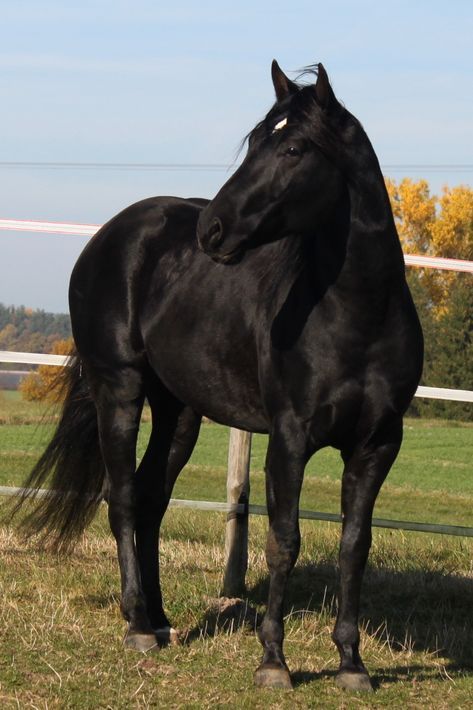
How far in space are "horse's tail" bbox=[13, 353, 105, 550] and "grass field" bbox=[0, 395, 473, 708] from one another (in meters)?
0.30

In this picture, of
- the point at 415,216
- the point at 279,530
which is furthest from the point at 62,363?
the point at 415,216

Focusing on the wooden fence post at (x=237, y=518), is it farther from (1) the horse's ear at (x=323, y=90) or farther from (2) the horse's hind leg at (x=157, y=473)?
(1) the horse's ear at (x=323, y=90)

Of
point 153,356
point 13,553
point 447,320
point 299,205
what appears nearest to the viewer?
point 299,205

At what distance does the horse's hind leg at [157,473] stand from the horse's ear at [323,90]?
1.92 metres

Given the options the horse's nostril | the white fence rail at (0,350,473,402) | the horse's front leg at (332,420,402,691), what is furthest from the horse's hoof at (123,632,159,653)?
the horse's nostril

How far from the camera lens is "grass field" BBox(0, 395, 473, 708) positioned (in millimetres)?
3980

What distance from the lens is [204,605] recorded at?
208 inches

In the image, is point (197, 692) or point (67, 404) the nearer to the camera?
point (197, 692)

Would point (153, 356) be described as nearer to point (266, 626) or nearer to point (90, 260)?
point (90, 260)

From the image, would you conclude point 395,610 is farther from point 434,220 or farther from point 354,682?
point 434,220

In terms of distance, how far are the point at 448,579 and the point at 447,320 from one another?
79.7 feet

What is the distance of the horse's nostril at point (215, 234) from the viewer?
149 inches

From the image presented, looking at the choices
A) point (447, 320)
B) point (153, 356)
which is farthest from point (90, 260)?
point (447, 320)

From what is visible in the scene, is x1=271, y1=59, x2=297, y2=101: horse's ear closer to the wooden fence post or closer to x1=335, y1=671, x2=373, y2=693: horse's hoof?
x1=335, y1=671, x2=373, y2=693: horse's hoof
